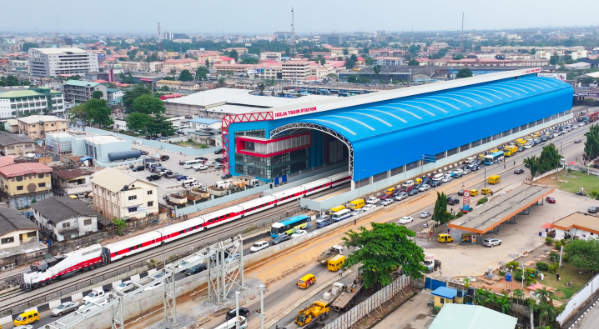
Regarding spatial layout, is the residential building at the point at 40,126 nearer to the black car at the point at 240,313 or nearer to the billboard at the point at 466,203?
the black car at the point at 240,313

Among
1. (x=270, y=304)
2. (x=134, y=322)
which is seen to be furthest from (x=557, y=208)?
(x=134, y=322)

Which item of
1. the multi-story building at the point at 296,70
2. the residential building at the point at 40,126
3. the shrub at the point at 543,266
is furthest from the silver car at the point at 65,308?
the multi-story building at the point at 296,70

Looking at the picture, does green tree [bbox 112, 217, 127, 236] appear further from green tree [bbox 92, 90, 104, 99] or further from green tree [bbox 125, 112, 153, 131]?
green tree [bbox 92, 90, 104, 99]

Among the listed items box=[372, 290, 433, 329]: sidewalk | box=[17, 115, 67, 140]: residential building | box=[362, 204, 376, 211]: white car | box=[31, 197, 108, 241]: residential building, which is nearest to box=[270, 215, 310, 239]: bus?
box=[362, 204, 376, 211]: white car

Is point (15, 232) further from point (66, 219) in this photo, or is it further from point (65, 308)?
point (65, 308)

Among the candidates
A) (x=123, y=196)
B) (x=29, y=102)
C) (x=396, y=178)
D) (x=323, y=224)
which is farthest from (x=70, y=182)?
(x=29, y=102)

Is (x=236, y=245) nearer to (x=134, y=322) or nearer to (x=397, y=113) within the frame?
(x=134, y=322)
